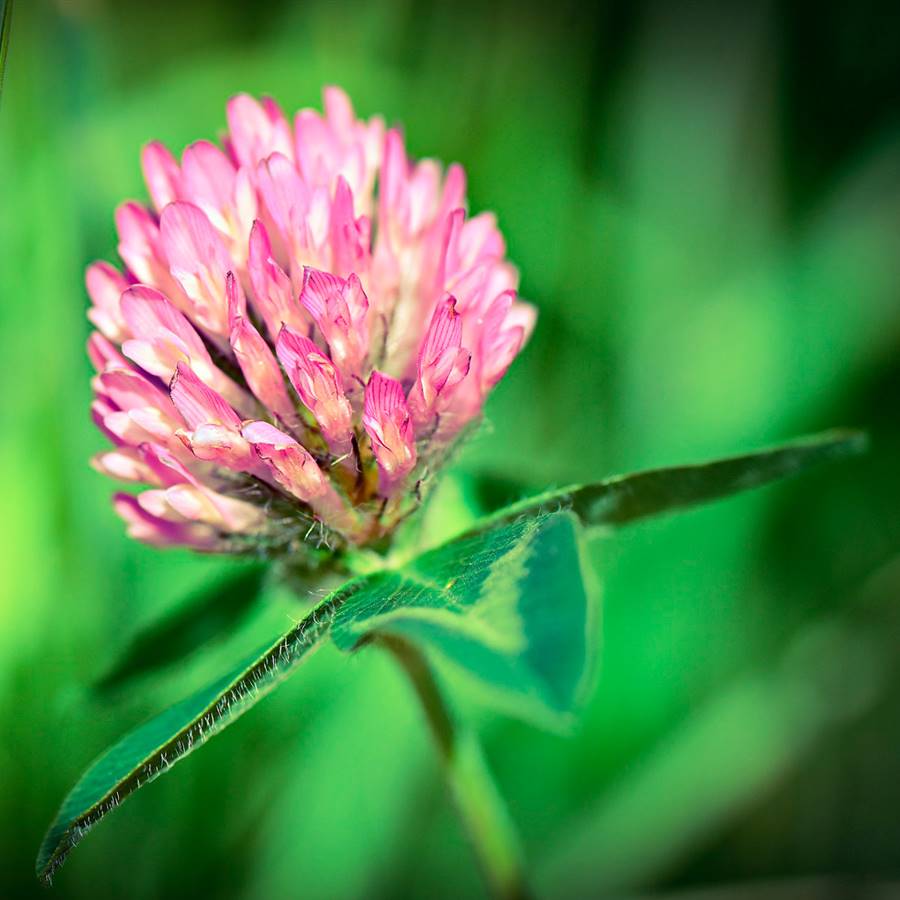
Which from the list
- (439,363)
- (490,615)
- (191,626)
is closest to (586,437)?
(191,626)

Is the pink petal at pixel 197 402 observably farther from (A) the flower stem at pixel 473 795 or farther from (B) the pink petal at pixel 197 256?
(A) the flower stem at pixel 473 795

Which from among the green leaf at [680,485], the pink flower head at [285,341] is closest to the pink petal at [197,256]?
the pink flower head at [285,341]

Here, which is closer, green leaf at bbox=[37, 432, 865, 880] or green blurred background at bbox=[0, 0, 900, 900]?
green leaf at bbox=[37, 432, 865, 880]

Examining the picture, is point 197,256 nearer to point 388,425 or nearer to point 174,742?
point 388,425

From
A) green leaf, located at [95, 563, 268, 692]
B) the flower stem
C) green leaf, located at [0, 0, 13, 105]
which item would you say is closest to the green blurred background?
green leaf, located at [95, 563, 268, 692]

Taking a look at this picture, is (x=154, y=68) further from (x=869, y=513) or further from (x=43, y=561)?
(x=869, y=513)

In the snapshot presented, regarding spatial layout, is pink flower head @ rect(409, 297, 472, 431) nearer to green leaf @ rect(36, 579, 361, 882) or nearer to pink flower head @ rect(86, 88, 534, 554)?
pink flower head @ rect(86, 88, 534, 554)
